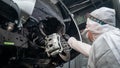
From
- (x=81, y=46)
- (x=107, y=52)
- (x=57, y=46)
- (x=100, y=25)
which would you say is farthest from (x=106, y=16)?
(x=57, y=46)

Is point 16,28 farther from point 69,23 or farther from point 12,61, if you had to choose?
point 69,23

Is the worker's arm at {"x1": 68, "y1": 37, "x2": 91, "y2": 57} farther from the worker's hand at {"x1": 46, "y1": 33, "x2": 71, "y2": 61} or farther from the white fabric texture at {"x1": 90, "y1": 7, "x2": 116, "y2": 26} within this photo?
the white fabric texture at {"x1": 90, "y1": 7, "x2": 116, "y2": 26}

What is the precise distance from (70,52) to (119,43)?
6.75 feet

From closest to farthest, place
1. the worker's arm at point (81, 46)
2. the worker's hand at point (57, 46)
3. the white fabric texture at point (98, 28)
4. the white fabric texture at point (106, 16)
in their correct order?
the white fabric texture at point (98, 28), the white fabric texture at point (106, 16), the worker's arm at point (81, 46), the worker's hand at point (57, 46)

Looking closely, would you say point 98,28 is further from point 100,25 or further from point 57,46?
point 57,46

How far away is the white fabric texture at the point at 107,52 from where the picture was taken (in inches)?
83.5

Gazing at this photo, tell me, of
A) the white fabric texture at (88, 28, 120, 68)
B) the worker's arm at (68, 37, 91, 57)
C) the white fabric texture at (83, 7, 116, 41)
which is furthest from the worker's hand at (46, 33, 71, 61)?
the white fabric texture at (88, 28, 120, 68)

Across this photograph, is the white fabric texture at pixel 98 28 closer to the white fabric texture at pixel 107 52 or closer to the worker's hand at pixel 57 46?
the white fabric texture at pixel 107 52

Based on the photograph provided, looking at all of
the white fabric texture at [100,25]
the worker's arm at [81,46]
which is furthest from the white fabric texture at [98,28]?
the worker's arm at [81,46]

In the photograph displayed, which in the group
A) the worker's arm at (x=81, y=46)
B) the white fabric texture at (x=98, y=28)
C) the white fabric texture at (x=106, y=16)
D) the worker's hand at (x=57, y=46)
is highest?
the white fabric texture at (x=106, y=16)

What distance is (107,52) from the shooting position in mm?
2152

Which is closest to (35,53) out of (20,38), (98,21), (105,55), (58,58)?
(58,58)

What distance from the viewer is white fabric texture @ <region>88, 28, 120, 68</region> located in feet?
6.96

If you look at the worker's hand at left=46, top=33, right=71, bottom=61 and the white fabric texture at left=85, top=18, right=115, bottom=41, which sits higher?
the white fabric texture at left=85, top=18, right=115, bottom=41
